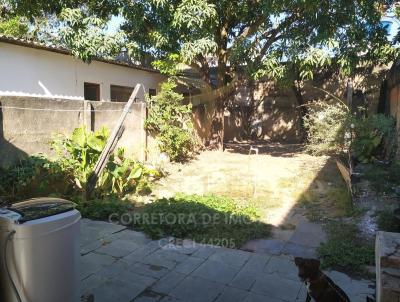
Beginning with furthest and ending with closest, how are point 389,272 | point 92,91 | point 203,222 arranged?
point 92,91 < point 203,222 < point 389,272

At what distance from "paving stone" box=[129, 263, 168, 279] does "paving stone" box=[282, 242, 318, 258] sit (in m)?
1.45

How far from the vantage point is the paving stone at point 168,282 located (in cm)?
324

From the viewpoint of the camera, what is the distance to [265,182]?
24.8 feet

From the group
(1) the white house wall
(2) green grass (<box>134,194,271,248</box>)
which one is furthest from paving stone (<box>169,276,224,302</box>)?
(1) the white house wall

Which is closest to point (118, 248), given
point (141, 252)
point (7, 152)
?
point (141, 252)

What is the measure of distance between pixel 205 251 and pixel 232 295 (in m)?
0.96

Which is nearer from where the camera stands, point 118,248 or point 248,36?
point 118,248

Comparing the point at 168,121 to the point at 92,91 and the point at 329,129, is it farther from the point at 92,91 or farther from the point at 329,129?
the point at 329,129

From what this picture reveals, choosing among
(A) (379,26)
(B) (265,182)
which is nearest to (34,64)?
(B) (265,182)

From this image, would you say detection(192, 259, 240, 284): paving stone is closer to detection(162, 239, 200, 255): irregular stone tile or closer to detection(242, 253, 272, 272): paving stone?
detection(242, 253, 272, 272): paving stone

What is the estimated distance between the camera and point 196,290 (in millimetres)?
3248

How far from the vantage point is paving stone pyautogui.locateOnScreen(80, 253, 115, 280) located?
11.5 ft

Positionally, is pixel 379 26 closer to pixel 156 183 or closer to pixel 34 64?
pixel 156 183

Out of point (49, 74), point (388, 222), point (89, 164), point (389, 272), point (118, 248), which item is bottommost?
point (118, 248)
